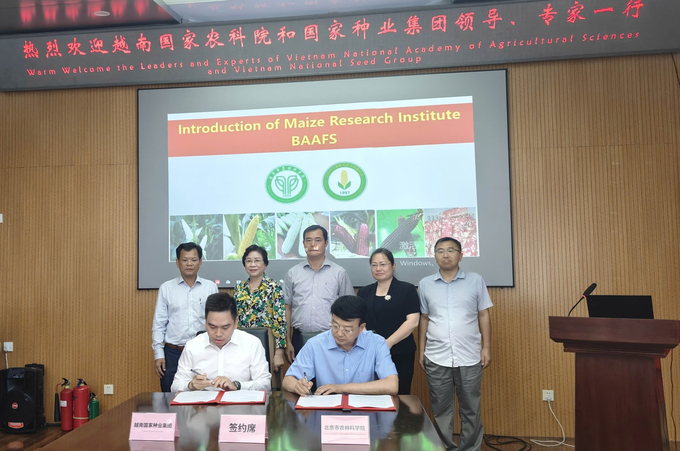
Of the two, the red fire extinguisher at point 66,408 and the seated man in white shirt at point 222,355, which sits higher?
the seated man in white shirt at point 222,355

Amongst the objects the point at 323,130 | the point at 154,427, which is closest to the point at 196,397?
the point at 154,427

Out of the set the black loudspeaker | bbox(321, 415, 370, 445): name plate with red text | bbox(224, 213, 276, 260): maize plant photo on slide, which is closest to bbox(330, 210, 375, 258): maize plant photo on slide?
bbox(224, 213, 276, 260): maize plant photo on slide

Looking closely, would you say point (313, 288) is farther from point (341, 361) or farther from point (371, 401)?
point (371, 401)

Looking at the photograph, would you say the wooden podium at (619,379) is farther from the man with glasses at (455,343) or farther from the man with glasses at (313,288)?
the man with glasses at (313,288)

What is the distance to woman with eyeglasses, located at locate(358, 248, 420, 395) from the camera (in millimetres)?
3371

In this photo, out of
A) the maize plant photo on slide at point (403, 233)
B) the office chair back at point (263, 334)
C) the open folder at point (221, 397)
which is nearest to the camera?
the open folder at point (221, 397)

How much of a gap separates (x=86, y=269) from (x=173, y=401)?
9.21 ft

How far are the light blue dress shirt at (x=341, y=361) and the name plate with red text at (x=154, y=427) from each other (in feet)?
2.41

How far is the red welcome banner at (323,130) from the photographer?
166 inches

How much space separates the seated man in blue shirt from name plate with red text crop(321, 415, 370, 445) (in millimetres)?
547

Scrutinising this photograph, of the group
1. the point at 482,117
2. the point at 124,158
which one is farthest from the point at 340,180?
the point at 124,158

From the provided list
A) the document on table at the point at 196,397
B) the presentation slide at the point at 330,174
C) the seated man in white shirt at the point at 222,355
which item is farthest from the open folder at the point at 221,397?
the presentation slide at the point at 330,174

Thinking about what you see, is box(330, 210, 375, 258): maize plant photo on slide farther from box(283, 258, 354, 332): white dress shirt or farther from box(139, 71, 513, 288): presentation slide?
box(283, 258, 354, 332): white dress shirt

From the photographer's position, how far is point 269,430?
186cm
